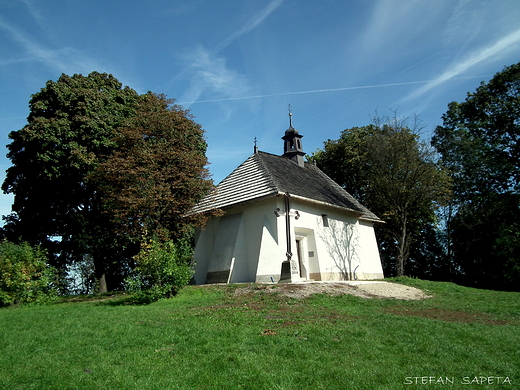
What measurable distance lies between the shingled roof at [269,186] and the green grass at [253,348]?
7.48 meters

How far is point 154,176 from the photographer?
47.7 ft

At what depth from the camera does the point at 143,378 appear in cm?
477

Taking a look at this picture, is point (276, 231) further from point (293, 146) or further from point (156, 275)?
point (293, 146)

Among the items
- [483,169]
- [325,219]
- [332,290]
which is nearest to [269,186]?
[325,219]

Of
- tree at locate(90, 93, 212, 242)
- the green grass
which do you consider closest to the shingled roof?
tree at locate(90, 93, 212, 242)

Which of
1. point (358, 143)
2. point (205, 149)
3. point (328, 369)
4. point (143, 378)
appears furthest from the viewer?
point (358, 143)

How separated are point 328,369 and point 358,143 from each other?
1118 inches

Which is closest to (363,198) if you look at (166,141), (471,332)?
(166,141)

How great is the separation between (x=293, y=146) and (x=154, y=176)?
41.3 feet

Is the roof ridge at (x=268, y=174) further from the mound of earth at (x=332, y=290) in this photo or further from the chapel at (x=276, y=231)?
the mound of earth at (x=332, y=290)

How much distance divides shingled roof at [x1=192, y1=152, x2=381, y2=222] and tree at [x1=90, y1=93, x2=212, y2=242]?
1.69 metres

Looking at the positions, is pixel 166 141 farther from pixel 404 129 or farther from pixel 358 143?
pixel 358 143

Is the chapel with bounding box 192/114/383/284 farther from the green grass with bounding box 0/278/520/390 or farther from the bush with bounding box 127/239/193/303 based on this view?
the green grass with bounding box 0/278/520/390

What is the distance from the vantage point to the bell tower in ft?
81.7
